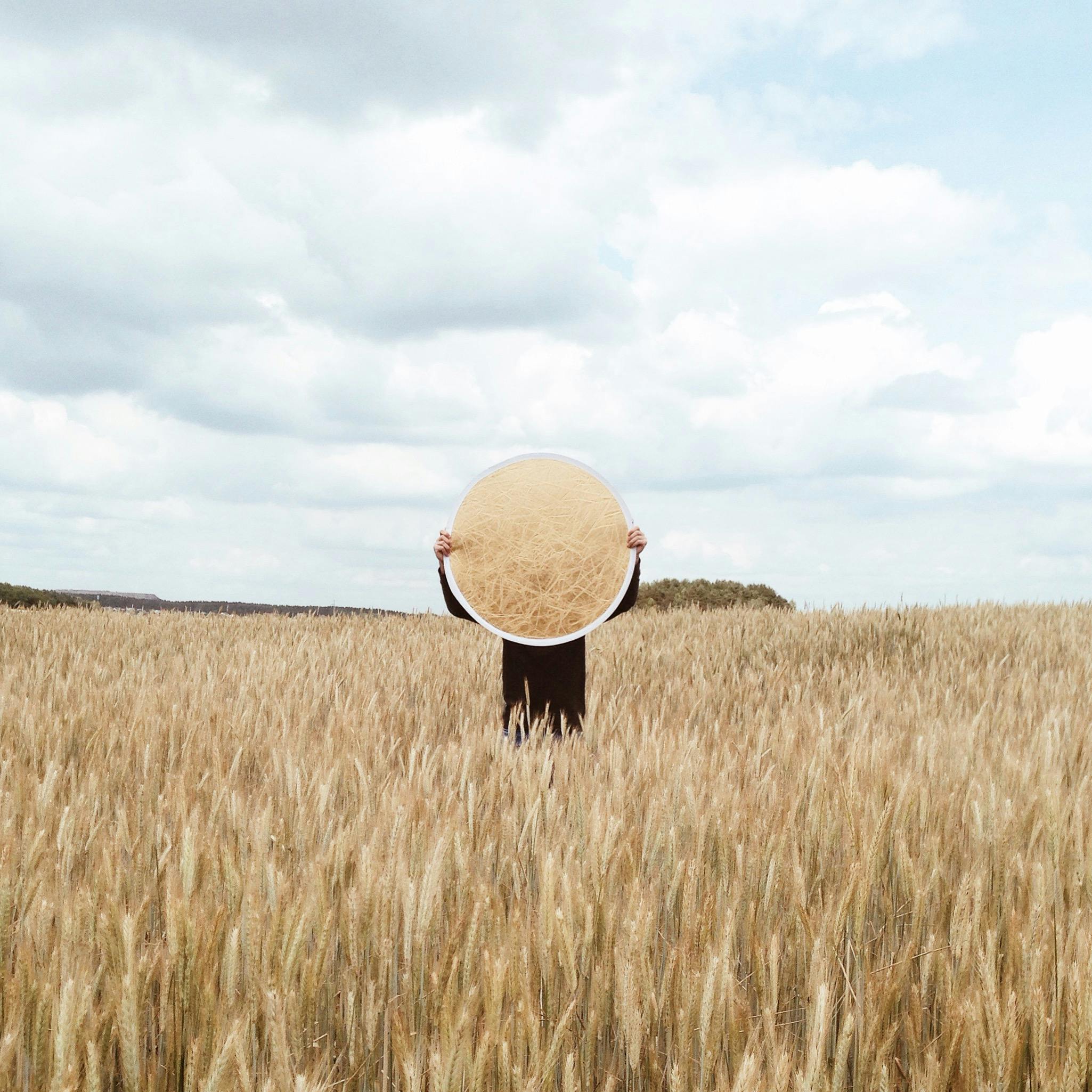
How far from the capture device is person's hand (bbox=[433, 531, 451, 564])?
3.28m

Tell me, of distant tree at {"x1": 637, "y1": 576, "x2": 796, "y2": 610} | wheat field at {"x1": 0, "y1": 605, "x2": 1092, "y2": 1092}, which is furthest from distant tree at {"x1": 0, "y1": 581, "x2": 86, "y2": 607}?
wheat field at {"x1": 0, "y1": 605, "x2": 1092, "y2": 1092}

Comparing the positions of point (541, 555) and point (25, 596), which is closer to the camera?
point (541, 555)

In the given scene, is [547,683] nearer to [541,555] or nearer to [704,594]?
[541,555]

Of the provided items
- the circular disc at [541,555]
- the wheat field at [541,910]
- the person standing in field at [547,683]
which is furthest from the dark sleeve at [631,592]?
the wheat field at [541,910]

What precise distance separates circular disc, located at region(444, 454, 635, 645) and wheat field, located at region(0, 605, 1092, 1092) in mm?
456

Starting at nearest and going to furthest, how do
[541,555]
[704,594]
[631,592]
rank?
[541,555]
[631,592]
[704,594]

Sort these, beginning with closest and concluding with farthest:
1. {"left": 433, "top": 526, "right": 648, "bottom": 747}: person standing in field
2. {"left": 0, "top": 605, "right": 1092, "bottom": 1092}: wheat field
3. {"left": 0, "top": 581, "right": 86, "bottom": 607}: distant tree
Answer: {"left": 0, "top": 605, "right": 1092, "bottom": 1092}: wheat field, {"left": 433, "top": 526, "right": 648, "bottom": 747}: person standing in field, {"left": 0, "top": 581, "right": 86, "bottom": 607}: distant tree

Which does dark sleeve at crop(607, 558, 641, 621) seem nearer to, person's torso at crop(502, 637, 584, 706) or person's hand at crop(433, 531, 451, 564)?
person's torso at crop(502, 637, 584, 706)

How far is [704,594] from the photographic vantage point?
15273mm

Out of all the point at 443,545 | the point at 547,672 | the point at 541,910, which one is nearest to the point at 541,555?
the point at 443,545

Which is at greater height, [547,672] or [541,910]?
[547,672]

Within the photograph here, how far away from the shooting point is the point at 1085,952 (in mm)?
1479

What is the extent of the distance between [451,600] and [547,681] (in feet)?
1.81

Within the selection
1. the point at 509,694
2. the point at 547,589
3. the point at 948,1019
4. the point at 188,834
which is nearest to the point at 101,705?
the point at 509,694
